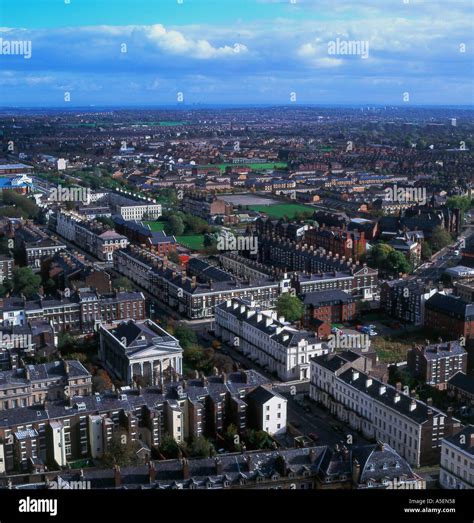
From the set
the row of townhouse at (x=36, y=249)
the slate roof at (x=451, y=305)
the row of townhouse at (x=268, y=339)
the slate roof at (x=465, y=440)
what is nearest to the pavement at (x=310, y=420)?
the row of townhouse at (x=268, y=339)

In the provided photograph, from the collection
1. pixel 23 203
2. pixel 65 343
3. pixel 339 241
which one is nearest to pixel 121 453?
pixel 65 343

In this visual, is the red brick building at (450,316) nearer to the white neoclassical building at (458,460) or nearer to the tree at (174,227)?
the white neoclassical building at (458,460)

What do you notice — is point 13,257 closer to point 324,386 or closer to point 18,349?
point 18,349

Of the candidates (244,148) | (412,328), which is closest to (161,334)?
(412,328)

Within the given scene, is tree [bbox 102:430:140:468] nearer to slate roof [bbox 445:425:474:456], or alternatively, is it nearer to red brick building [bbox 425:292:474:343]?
slate roof [bbox 445:425:474:456]

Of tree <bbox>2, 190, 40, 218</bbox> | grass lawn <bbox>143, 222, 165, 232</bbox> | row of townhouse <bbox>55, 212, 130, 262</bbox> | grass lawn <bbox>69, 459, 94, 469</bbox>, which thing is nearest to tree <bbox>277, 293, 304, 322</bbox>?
grass lawn <bbox>69, 459, 94, 469</bbox>

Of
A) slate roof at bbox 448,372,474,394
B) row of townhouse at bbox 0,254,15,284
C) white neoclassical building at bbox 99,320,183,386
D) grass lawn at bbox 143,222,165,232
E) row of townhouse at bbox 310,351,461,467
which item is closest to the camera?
row of townhouse at bbox 310,351,461,467

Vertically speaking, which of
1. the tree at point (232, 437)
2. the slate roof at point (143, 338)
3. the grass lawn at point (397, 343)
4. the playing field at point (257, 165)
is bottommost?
the grass lawn at point (397, 343)
